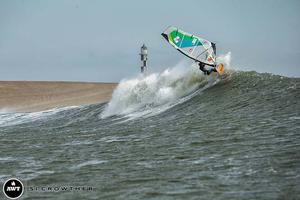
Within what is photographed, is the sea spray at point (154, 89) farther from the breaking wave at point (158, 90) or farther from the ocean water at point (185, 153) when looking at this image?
the ocean water at point (185, 153)

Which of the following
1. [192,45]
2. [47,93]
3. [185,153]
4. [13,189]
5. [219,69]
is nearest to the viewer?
[13,189]

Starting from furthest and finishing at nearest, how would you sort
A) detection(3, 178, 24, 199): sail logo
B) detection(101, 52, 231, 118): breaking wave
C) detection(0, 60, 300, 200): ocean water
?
1. detection(101, 52, 231, 118): breaking wave
2. detection(3, 178, 24, 199): sail logo
3. detection(0, 60, 300, 200): ocean water

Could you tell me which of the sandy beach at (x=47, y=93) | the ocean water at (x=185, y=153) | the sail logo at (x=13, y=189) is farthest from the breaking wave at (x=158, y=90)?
the sandy beach at (x=47, y=93)

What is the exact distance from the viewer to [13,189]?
8.38 meters

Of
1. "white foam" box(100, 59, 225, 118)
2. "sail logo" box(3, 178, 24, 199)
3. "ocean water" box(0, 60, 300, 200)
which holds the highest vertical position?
"white foam" box(100, 59, 225, 118)

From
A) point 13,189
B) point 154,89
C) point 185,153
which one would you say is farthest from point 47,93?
point 13,189

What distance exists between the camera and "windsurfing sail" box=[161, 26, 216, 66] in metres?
23.8

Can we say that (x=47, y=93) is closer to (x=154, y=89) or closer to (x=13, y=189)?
(x=154, y=89)

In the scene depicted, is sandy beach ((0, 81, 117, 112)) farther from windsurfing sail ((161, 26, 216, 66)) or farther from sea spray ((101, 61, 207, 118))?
windsurfing sail ((161, 26, 216, 66))

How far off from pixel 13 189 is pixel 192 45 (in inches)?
647

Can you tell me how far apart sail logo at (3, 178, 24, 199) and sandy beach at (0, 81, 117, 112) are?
35.6 metres

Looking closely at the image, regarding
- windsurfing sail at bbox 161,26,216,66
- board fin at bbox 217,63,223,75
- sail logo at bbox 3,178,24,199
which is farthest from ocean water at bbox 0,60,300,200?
board fin at bbox 217,63,223,75

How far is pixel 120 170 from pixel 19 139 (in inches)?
296

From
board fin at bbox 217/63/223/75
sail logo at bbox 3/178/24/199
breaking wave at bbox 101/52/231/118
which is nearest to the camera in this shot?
sail logo at bbox 3/178/24/199
